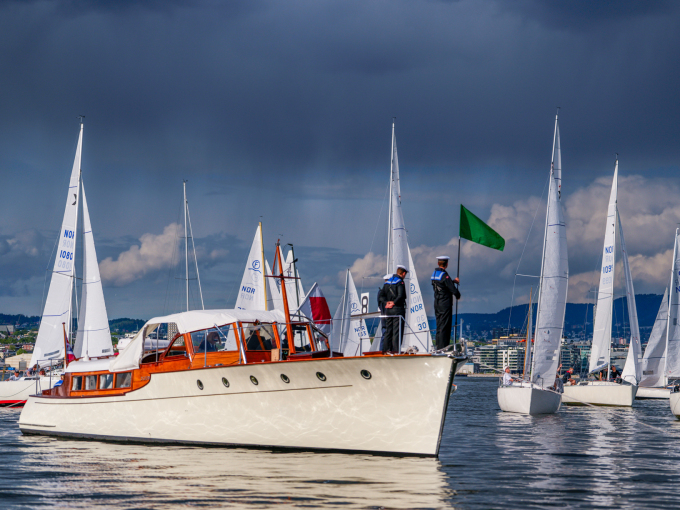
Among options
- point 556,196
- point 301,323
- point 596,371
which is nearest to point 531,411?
point 556,196

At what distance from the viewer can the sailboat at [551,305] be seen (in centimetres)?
4219

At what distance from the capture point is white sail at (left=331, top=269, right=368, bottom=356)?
2142 inches

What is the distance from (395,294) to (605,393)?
33657 mm

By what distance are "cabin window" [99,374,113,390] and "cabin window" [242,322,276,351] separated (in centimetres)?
481

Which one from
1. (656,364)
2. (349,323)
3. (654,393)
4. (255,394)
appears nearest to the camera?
(255,394)

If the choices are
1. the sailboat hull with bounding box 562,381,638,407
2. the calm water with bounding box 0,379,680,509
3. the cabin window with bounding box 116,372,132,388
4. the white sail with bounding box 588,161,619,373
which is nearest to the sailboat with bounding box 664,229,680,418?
the white sail with bounding box 588,161,619,373

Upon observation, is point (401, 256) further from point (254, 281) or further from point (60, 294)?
point (60, 294)

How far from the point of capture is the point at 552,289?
44750 mm

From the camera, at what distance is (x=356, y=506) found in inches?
541

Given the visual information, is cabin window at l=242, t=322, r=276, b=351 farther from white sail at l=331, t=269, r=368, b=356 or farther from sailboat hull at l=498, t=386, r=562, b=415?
white sail at l=331, t=269, r=368, b=356

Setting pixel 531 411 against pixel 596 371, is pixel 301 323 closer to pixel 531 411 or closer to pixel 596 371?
pixel 531 411

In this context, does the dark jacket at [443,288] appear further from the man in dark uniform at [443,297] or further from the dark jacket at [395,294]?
the dark jacket at [395,294]

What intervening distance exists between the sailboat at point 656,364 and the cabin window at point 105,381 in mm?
50628

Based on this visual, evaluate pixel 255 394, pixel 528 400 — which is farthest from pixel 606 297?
pixel 255 394
